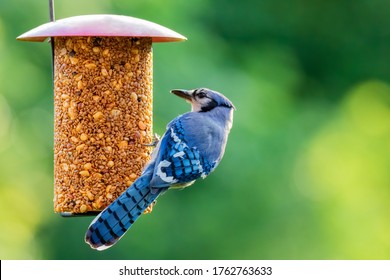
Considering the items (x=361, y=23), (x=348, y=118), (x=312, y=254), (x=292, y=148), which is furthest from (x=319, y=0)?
(x=312, y=254)

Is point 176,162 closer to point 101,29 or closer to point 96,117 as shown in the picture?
point 96,117

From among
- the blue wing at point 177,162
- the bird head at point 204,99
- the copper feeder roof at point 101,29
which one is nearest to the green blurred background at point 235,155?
the bird head at point 204,99

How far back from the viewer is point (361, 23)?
1100 centimetres

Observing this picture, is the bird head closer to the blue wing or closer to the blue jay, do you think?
the blue jay

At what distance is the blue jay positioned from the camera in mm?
4723

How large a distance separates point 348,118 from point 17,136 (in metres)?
3.09

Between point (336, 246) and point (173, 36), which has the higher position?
point (173, 36)

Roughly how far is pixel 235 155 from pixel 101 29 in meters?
3.98

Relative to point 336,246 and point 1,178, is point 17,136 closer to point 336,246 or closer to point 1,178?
point 1,178

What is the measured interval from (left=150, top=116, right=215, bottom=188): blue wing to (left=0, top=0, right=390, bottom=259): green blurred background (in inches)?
105

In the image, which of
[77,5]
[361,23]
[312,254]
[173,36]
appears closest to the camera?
[173,36]

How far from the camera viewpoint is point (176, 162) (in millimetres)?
4938

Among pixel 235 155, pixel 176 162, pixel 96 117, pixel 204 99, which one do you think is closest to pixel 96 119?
pixel 96 117

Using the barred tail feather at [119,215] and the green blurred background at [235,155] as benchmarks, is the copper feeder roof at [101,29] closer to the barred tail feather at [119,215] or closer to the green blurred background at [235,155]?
the barred tail feather at [119,215]
